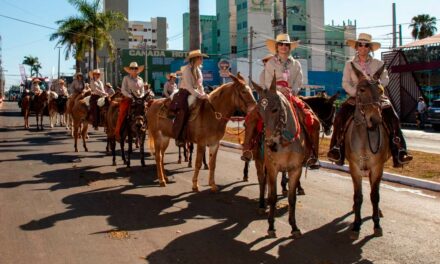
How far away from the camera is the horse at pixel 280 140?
633 centimetres

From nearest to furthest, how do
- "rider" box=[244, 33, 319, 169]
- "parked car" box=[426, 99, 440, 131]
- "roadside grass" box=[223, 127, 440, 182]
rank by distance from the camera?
"rider" box=[244, 33, 319, 169], "roadside grass" box=[223, 127, 440, 182], "parked car" box=[426, 99, 440, 131]

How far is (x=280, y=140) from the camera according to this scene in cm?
642

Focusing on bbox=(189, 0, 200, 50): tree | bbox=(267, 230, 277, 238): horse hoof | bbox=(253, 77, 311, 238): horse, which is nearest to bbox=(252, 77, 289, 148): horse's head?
bbox=(253, 77, 311, 238): horse

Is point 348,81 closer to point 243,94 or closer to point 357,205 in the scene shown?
point 357,205

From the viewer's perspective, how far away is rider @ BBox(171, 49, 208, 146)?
1030cm

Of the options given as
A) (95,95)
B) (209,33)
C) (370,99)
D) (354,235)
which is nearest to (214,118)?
(370,99)

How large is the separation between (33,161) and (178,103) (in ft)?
21.3

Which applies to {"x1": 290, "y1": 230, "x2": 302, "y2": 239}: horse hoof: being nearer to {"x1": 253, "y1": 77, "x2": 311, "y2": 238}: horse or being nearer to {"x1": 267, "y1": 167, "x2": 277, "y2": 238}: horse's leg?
{"x1": 253, "y1": 77, "x2": 311, "y2": 238}: horse

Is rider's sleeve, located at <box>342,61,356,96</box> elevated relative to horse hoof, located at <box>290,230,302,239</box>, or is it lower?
elevated

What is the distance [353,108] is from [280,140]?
5.86ft

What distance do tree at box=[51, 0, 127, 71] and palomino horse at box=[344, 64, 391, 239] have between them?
113 ft

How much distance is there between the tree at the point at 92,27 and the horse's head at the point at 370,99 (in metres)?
34.7

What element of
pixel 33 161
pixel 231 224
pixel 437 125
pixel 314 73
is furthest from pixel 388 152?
pixel 314 73

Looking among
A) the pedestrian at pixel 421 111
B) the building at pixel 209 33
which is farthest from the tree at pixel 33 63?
the pedestrian at pixel 421 111
